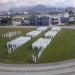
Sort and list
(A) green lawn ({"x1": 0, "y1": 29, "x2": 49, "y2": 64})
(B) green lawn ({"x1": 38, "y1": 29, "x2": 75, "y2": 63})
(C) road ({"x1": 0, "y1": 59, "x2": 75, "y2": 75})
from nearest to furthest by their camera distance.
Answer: (C) road ({"x1": 0, "y1": 59, "x2": 75, "y2": 75}) < (A) green lawn ({"x1": 0, "y1": 29, "x2": 49, "y2": 64}) < (B) green lawn ({"x1": 38, "y1": 29, "x2": 75, "y2": 63})

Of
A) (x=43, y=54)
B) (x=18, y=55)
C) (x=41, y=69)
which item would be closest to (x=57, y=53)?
(x=43, y=54)

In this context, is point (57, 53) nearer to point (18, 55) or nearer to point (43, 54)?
point (43, 54)

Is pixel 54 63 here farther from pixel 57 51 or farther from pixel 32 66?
pixel 57 51

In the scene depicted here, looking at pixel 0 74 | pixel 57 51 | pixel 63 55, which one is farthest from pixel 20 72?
pixel 57 51

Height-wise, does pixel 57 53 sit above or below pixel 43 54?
below

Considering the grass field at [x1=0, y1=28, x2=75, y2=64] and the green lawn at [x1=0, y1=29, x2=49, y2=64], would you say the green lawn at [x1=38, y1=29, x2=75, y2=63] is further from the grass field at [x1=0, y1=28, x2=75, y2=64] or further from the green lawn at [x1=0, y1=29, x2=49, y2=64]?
the green lawn at [x1=0, y1=29, x2=49, y2=64]

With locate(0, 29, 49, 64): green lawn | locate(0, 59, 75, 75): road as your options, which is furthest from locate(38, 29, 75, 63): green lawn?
locate(0, 59, 75, 75): road

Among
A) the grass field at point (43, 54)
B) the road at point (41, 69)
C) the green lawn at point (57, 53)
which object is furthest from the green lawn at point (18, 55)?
the road at point (41, 69)

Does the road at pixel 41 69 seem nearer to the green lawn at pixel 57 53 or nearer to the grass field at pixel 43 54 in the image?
the grass field at pixel 43 54

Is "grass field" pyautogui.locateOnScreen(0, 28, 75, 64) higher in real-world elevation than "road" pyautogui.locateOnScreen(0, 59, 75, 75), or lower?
lower
